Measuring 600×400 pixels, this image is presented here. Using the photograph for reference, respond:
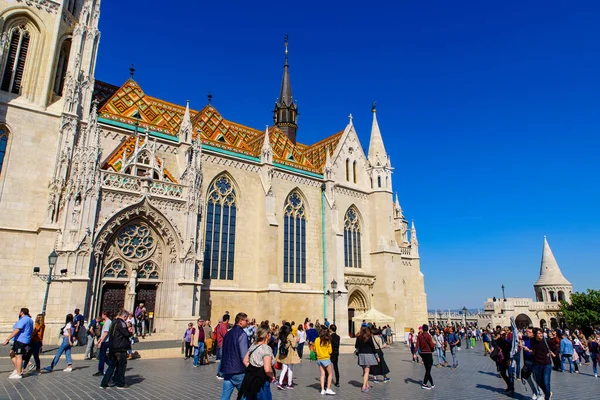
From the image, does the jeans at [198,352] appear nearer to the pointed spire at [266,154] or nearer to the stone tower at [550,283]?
the pointed spire at [266,154]

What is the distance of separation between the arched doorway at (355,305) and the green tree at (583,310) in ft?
103

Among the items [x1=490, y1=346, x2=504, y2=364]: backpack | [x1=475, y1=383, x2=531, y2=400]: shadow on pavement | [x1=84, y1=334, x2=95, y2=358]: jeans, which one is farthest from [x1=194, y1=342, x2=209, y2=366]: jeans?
[x1=490, y1=346, x2=504, y2=364]: backpack

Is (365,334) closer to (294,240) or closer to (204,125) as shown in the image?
(294,240)

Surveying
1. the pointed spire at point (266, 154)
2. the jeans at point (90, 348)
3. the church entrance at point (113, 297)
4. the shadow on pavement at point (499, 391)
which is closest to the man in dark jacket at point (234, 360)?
the shadow on pavement at point (499, 391)

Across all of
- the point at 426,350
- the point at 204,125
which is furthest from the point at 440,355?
the point at 204,125

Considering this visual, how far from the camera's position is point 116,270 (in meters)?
19.1

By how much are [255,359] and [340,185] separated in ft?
88.3

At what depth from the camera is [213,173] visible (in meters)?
25.2

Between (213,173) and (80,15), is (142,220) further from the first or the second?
(80,15)

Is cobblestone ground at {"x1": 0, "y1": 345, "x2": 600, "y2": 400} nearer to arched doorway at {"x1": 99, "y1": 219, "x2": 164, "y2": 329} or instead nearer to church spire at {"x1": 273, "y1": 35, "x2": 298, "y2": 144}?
arched doorway at {"x1": 99, "y1": 219, "x2": 164, "y2": 329}

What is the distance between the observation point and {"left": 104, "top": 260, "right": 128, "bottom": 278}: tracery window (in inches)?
742

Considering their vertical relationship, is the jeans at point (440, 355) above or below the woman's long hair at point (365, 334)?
below

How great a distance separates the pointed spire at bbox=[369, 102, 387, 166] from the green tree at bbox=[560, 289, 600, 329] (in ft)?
105

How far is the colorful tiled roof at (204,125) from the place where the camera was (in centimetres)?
2380
